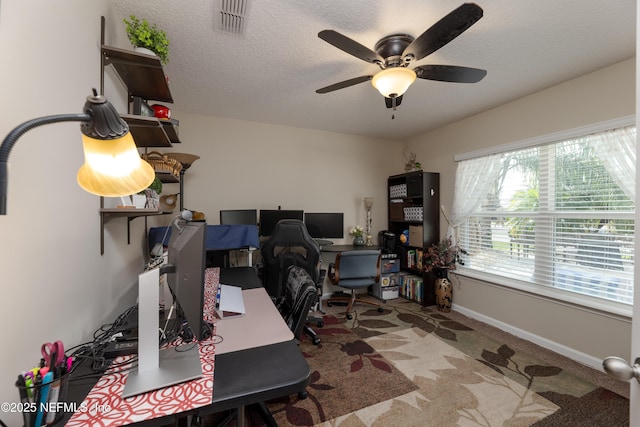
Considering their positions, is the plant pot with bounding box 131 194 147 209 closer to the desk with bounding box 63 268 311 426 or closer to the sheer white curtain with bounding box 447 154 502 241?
the desk with bounding box 63 268 311 426

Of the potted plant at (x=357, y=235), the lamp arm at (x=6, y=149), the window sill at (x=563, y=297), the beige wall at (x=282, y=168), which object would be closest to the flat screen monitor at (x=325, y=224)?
the beige wall at (x=282, y=168)

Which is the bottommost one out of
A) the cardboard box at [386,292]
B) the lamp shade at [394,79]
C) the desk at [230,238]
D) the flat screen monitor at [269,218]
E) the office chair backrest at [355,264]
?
the cardboard box at [386,292]

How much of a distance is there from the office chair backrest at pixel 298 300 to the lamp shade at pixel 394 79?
4.67ft

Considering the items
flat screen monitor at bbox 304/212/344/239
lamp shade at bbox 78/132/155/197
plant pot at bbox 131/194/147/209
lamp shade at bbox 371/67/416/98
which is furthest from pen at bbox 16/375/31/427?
flat screen monitor at bbox 304/212/344/239

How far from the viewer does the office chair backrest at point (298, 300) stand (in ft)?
4.49

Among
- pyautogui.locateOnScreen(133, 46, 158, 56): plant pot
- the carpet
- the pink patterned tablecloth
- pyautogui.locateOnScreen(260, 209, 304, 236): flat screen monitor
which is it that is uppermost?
pyautogui.locateOnScreen(133, 46, 158, 56): plant pot

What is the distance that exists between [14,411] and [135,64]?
1492 mm

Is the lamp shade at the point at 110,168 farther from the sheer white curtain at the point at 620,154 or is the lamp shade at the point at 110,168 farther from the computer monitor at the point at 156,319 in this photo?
the sheer white curtain at the point at 620,154

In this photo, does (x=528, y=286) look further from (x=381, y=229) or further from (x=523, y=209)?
(x=381, y=229)

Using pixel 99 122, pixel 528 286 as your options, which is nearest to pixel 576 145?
pixel 528 286

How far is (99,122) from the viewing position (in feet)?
1.66

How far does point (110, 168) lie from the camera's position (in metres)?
0.59

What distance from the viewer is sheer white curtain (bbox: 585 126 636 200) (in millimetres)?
1943

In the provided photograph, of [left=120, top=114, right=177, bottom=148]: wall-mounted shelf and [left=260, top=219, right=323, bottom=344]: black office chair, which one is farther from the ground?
[left=120, top=114, right=177, bottom=148]: wall-mounted shelf
